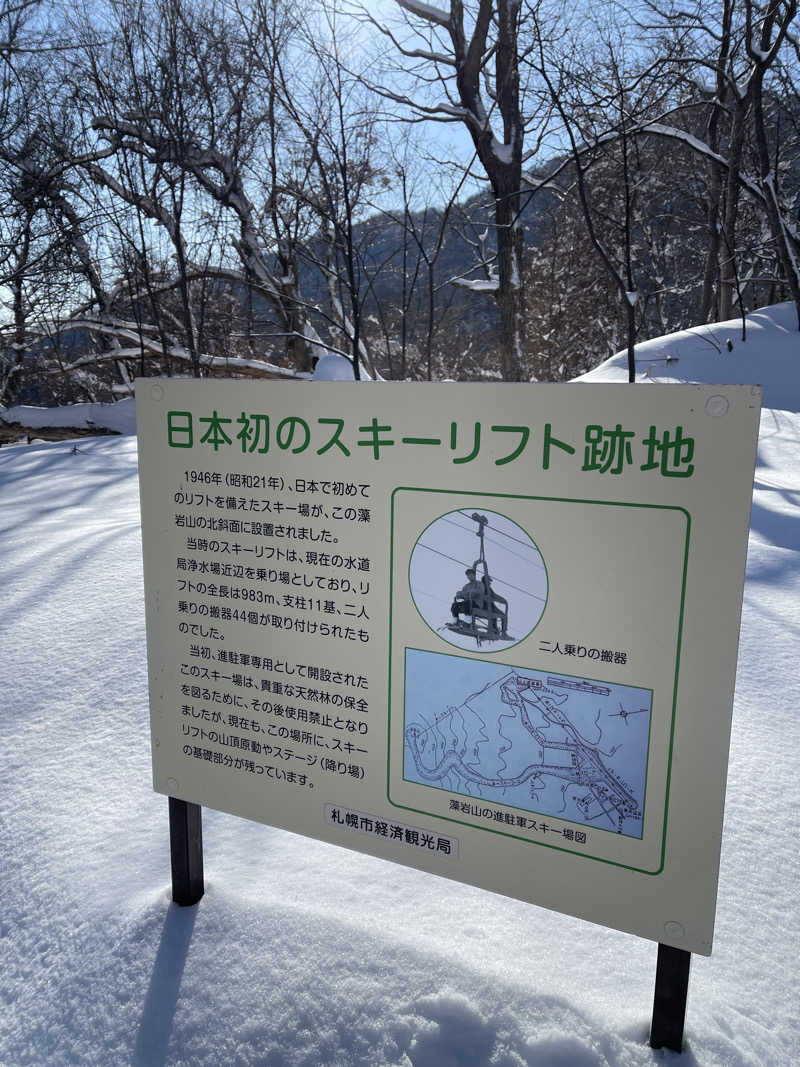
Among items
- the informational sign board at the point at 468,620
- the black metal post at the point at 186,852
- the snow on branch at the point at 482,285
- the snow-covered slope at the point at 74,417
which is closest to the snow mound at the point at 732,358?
the snow on branch at the point at 482,285

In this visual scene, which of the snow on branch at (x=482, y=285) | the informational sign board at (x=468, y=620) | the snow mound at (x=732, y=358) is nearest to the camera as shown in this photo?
the informational sign board at (x=468, y=620)

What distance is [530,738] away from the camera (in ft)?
3.51

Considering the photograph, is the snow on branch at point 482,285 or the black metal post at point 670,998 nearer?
the black metal post at point 670,998

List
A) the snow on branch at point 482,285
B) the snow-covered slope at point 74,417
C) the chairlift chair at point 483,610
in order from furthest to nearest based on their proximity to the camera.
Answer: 1. the snow-covered slope at point 74,417
2. the snow on branch at point 482,285
3. the chairlift chair at point 483,610

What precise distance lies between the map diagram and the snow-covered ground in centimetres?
37

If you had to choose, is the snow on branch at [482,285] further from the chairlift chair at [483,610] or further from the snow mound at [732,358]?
the chairlift chair at [483,610]

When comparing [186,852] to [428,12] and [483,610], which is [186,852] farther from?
[428,12]

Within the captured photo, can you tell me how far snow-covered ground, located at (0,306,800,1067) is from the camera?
108 cm

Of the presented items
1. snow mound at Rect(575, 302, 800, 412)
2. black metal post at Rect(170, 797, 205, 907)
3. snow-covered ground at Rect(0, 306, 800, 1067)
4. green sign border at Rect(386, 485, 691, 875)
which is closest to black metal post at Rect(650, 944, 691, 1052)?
snow-covered ground at Rect(0, 306, 800, 1067)

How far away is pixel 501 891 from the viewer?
1.12 meters

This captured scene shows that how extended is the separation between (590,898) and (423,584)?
0.56m

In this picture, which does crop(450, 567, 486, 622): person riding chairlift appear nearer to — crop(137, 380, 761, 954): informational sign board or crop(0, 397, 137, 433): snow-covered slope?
crop(137, 380, 761, 954): informational sign board

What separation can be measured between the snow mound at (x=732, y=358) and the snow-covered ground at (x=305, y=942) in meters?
6.32

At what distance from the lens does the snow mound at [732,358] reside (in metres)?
7.66
